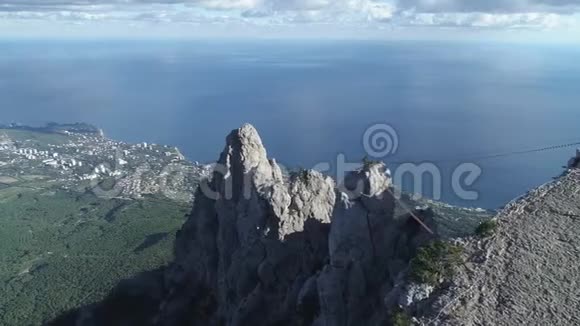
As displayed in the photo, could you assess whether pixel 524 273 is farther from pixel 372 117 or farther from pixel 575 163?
pixel 372 117

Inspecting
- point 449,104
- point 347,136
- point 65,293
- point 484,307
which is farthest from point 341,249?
point 449,104

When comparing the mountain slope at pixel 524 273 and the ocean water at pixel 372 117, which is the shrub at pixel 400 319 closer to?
the mountain slope at pixel 524 273

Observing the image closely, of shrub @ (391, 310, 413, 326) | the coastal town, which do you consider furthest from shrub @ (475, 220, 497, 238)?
the coastal town

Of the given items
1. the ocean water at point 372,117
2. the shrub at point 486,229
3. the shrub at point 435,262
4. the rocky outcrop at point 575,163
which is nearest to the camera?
the shrub at point 435,262

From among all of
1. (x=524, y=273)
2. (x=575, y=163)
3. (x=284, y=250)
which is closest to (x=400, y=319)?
(x=524, y=273)

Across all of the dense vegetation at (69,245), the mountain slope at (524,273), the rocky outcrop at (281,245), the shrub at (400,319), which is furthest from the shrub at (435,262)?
the dense vegetation at (69,245)
